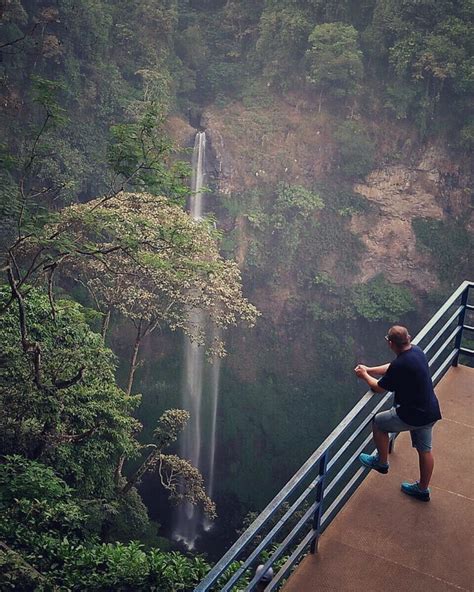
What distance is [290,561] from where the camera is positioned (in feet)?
8.13

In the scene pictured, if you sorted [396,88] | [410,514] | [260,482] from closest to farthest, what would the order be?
1. [410,514]
2. [260,482]
3. [396,88]

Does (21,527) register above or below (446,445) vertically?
below

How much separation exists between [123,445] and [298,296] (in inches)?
440

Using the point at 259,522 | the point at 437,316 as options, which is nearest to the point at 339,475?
the point at 259,522

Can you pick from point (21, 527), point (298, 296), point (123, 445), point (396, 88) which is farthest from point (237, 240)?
point (21, 527)

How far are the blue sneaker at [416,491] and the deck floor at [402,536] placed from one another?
27 millimetres

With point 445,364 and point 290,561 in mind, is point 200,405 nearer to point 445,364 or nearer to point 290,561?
point 445,364

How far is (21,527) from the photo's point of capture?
6219 mm

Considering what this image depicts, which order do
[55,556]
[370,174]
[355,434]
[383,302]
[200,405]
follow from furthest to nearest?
[370,174]
[383,302]
[200,405]
[55,556]
[355,434]

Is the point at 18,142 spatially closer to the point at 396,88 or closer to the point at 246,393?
the point at 246,393

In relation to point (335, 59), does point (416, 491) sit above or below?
below

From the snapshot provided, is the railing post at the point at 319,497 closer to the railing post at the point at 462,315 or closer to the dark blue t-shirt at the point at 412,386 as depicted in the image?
the dark blue t-shirt at the point at 412,386

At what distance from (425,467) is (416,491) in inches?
6.3

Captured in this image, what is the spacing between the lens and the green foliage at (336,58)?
17188 mm
